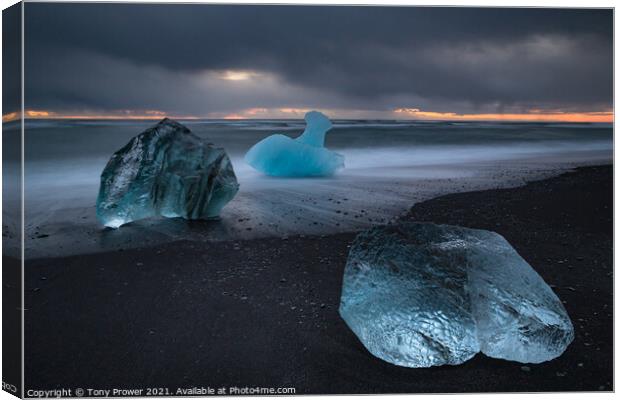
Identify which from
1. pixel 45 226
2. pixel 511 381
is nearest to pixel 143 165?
pixel 45 226

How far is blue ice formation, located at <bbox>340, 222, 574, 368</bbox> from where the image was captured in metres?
2.24

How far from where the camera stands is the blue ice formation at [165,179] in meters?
3.51

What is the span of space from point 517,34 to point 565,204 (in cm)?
102

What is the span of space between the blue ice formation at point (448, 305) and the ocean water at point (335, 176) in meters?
0.63

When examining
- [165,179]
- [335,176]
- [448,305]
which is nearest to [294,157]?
[335,176]

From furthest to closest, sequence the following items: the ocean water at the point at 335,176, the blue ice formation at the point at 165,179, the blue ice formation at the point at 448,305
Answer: the blue ice formation at the point at 165,179 → the ocean water at the point at 335,176 → the blue ice formation at the point at 448,305

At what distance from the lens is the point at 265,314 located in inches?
97.5

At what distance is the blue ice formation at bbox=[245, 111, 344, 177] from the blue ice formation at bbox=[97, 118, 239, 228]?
0.27m

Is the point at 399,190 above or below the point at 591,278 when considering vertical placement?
above

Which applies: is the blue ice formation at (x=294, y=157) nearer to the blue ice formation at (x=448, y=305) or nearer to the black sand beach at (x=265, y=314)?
the black sand beach at (x=265, y=314)

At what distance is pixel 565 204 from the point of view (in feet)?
10.1

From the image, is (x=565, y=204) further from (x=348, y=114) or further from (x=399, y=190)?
(x=348, y=114)

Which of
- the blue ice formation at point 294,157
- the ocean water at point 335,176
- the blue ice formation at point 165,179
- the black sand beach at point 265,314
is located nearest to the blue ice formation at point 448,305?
the black sand beach at point 265,314

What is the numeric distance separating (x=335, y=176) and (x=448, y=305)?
166 centimetres
